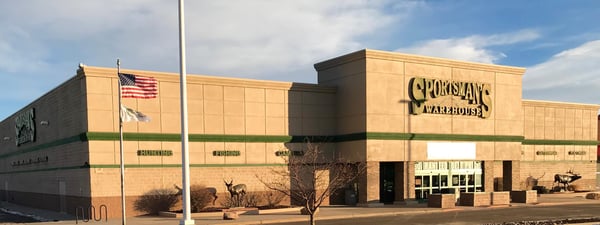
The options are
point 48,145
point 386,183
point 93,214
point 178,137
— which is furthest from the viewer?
point 386,183

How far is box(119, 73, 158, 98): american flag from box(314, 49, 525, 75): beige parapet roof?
15584 mm

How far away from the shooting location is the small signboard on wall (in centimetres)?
3562

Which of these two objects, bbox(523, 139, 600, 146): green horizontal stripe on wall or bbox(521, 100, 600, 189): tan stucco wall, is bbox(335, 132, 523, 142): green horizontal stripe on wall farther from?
bbox(521, 100, 600, 189): tan stucco wall

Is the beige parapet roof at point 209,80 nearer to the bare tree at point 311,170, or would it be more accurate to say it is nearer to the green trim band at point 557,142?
the bare tree at point 311,170

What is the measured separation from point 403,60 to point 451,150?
7735mm

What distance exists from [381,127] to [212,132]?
35.9ft

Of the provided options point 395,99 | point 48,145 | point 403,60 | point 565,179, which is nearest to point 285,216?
point 395,99

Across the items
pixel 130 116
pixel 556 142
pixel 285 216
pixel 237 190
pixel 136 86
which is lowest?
pixel 285 216

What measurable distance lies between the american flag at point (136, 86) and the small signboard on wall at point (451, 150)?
21.1m

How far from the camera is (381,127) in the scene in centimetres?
3344

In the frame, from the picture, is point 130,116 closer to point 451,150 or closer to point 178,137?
point 178,137

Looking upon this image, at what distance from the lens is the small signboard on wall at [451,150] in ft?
117

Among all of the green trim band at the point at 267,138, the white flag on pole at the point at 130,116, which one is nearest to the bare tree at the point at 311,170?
the green trim band at the point at 267,138

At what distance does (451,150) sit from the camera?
120 feet
